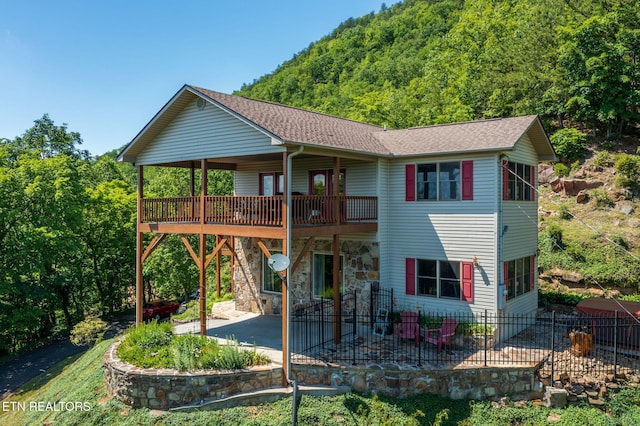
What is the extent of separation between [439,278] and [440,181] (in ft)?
10.2

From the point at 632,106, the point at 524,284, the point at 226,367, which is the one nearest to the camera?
the point at 226,367

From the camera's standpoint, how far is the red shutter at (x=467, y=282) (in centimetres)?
1263

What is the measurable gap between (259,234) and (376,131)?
839 centimetres

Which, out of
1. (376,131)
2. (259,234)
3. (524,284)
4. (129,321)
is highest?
(376,131)

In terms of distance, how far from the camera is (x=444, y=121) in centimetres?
3038

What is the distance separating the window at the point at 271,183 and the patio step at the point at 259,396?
8.01 meters

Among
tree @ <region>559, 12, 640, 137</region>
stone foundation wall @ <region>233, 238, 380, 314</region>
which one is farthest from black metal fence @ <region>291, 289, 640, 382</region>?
tree @ <region>559, 12, 640, 137</region>

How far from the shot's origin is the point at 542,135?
14305 mm

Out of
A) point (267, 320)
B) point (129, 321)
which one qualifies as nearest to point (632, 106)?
point (267, 320)

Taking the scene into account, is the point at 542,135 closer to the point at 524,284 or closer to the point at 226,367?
the point at 524,284

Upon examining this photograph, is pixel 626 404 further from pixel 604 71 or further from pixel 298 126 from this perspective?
pixel 604 71

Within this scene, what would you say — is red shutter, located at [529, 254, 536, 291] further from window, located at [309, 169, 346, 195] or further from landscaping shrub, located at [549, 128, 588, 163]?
landscaping shrub, located at [549, 128, 588, 163]

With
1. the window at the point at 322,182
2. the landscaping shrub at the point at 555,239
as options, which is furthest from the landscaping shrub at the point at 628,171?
the window at the point at 322,182

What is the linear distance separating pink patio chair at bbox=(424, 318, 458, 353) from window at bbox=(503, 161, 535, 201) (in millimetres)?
4215
